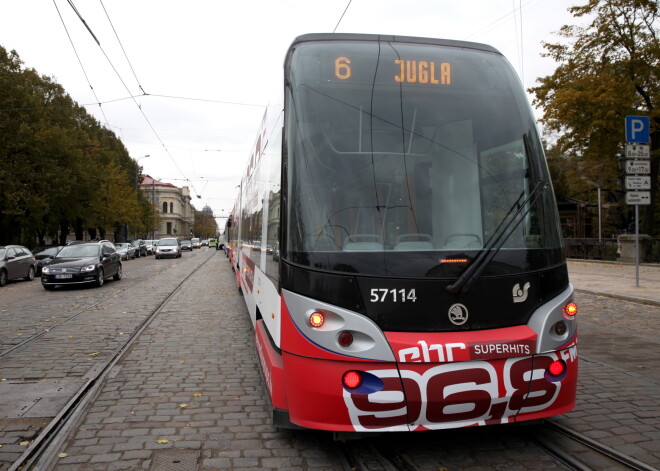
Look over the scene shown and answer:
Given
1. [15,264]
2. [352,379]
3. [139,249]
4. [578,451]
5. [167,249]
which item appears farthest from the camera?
[139,249]

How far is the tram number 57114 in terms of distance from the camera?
10.9 ft

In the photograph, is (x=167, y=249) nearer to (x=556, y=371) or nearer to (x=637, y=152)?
(x=637, y=152)

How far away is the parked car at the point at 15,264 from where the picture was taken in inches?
702

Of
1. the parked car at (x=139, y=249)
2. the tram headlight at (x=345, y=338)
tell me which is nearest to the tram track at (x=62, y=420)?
the tram headlight at (x=345, y=338)

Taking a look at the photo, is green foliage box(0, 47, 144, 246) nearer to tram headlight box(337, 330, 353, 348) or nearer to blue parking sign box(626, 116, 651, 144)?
blue parking sign box(626, 116, 651, 144)

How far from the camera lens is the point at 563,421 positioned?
13.8 feet

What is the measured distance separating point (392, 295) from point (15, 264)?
19.1 metres

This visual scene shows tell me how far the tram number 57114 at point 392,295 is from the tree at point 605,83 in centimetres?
2059

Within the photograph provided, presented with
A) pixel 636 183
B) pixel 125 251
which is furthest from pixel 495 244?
pixel 125 251

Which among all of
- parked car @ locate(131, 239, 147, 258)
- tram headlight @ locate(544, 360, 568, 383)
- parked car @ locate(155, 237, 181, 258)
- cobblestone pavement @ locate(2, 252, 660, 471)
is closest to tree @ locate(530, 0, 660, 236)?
cobblestone pavement @ locate(2, 252, 660, 471)

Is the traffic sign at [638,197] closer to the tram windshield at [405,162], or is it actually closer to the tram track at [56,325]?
the tram windshield at [405,162]

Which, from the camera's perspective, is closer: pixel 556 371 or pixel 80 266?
pixel 556 371

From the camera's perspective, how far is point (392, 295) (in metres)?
3.34

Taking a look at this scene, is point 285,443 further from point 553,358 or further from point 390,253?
point 553,358
